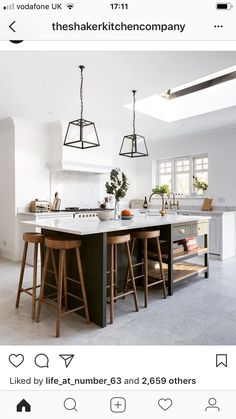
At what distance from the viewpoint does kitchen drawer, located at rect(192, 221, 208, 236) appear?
3165mm

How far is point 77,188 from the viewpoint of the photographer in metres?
5.16

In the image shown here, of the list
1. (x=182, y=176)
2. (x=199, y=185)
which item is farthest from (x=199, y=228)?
(x=182, y=176)

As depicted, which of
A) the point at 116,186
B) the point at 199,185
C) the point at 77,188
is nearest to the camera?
the point at 116,186

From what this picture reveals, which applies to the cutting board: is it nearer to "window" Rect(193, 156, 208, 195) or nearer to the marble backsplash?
"window" Rect(193, 156, 208, 195)
